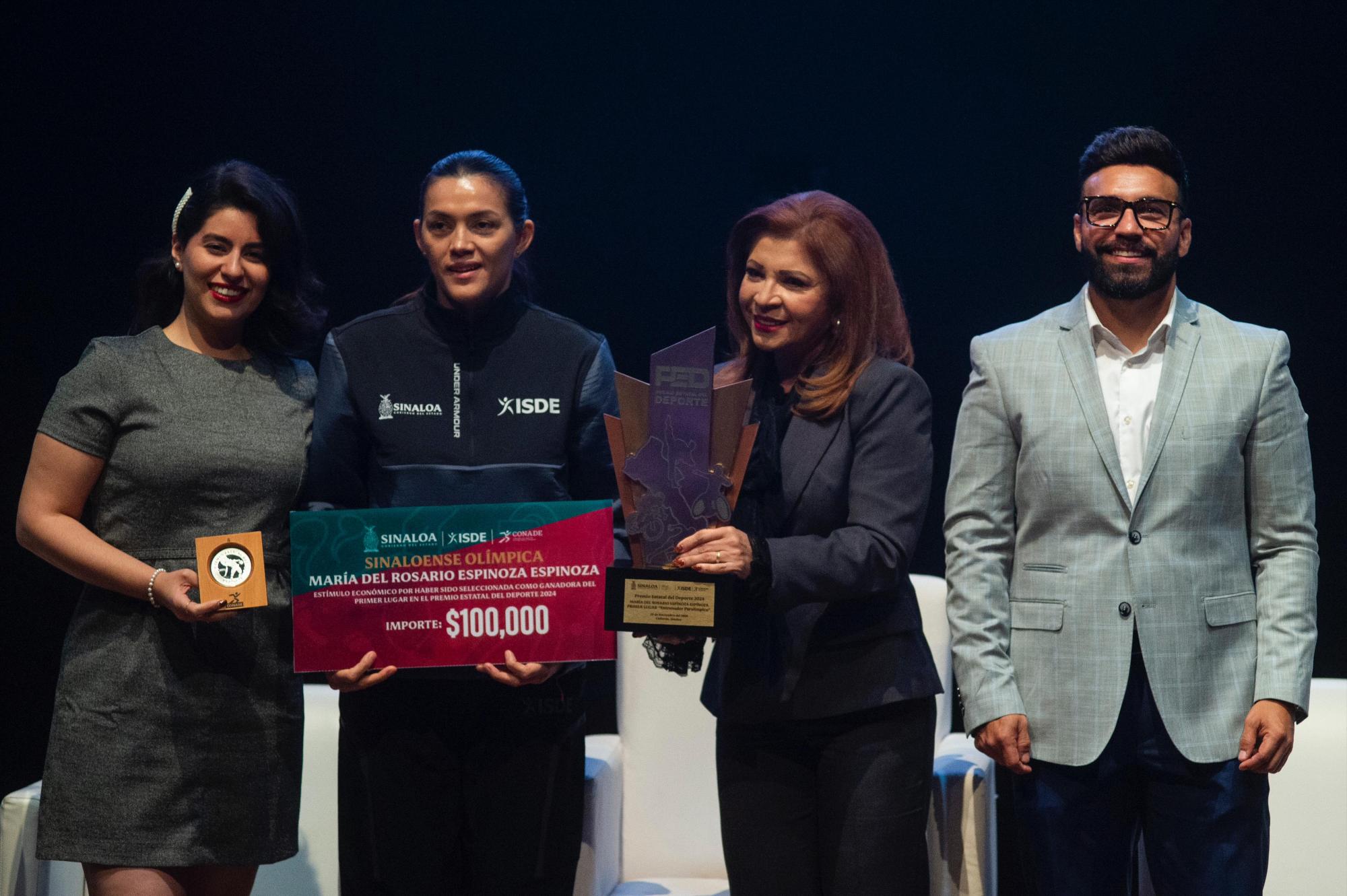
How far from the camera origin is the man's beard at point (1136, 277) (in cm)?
219

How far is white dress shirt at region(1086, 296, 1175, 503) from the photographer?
2160 millimetres

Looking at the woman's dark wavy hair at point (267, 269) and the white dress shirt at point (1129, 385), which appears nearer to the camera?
the white dress shirt at point (1129, 385)

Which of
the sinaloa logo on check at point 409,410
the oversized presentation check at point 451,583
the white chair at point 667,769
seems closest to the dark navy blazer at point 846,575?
the oversized presentation check at point 451,583

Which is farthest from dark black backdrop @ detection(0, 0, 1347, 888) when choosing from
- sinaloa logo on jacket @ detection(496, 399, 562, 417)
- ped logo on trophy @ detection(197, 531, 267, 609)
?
ped logo on trophy @ detection(197, 531, 267, 609)

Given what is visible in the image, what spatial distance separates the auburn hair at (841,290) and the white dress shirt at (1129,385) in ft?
1.04

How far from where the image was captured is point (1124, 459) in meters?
2.16

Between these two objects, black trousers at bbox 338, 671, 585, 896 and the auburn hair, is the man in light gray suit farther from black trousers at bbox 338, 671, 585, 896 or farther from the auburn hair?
black trousers at bbox 338, 671, 585, 896

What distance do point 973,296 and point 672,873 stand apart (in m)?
1.58

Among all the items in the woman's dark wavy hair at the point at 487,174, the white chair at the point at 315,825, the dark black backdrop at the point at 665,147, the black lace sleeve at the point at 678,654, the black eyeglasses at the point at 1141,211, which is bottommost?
the white chair at the point at 315,825

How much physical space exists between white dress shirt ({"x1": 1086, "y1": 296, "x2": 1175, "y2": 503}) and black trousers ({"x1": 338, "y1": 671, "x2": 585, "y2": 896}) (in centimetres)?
99

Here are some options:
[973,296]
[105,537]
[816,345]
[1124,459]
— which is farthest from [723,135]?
[105,537]

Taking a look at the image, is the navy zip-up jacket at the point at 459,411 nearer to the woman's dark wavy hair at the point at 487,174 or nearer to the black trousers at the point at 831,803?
the woman's dark wavy hair at the point at 487,174

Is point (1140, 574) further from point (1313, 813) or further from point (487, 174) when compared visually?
point (487, 174)

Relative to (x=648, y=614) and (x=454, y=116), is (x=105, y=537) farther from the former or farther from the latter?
(x=454, y=116)
